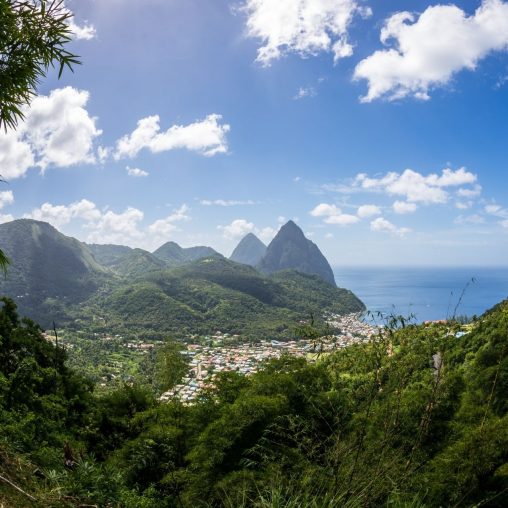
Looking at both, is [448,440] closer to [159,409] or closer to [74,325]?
[159,409]

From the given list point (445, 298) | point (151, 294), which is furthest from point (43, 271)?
point (445, 298)

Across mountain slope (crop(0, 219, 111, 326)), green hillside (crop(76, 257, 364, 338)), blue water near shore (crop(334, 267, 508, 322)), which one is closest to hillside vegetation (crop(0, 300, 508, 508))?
blue water near shore (crop(334, 267, 508, 322))

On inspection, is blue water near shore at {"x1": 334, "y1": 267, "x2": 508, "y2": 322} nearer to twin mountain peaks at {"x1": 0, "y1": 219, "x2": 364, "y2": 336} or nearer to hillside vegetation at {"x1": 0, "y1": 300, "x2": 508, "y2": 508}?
hillside vegetation at {"x1": 0, "y1": 300, "x2": 508, "y2": 508}

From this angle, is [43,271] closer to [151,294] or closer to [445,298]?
[151,294]

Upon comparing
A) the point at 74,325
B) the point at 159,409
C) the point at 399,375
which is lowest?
the point at 74,325

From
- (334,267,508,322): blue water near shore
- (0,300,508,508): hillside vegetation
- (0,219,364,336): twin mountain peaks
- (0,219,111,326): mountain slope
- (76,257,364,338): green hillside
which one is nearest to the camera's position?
(0,300,508,508): hillside vegetation

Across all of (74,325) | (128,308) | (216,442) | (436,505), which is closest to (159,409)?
(216,442)
